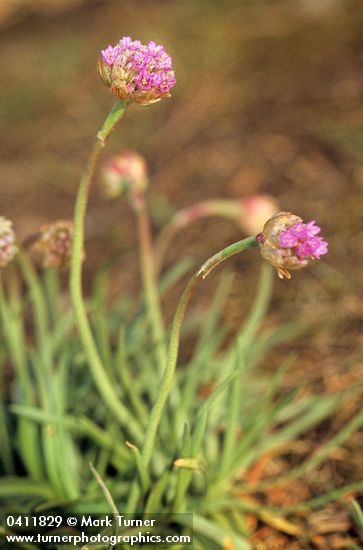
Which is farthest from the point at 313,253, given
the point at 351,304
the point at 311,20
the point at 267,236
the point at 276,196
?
the point at 311,20

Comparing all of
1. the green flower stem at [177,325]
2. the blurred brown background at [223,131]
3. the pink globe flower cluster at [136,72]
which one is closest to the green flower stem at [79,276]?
the pink globe flower cluster at [136,72]

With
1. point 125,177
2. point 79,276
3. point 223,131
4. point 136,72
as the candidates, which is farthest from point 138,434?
point 223,131

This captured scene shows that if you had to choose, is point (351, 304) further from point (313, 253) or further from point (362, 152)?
point (313, 253)

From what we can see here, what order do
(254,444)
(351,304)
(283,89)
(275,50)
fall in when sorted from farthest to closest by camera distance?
(275,50), (283,89), (351,304), (254,444)

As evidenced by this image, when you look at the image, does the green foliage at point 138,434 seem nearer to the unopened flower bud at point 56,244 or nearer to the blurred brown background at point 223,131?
the unopened flower bud at point 56,244

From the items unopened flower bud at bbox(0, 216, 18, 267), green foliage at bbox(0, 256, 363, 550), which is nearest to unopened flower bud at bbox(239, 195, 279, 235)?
green foliage at bbox(0, 256, 363, 550)

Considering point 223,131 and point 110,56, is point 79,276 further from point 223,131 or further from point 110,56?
point 223,131

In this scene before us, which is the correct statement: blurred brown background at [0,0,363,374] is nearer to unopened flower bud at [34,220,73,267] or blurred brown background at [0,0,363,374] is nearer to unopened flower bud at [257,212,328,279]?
unopened flower bud at [34,220,73,267]
